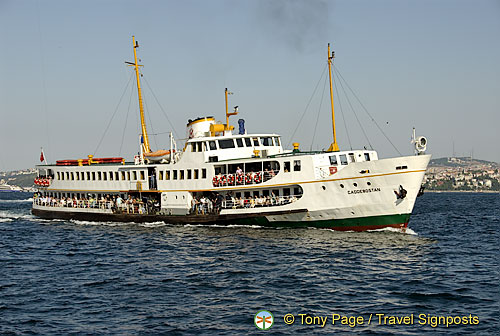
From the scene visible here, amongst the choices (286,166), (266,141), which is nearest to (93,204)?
(266,141)

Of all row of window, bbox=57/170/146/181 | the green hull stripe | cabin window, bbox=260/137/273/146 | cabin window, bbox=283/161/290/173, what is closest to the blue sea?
the green hull stripe

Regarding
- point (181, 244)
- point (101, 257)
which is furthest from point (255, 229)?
point (101, 257)

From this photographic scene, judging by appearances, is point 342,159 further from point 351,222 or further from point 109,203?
point 109,203

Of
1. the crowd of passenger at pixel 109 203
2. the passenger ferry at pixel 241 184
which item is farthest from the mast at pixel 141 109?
the crowd of passenger at pixel 109 203

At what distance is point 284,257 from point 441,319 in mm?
9376

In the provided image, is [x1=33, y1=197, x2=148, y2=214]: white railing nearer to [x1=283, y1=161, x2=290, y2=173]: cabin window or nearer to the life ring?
the life ring

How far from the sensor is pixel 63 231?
121ft

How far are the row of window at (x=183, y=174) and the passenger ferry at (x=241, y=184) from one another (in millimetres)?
72

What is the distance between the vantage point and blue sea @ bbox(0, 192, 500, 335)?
15.3 meters

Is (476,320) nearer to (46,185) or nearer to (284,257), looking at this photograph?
(284,257)

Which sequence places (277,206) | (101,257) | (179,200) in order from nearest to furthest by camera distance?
(101,257)
(277,206)
(179,200)

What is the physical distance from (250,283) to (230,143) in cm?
1695

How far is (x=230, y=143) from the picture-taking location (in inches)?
1391

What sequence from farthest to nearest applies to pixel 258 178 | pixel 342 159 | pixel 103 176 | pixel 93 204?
pixel 93 204 → pixel 103 176 → pixel 258 178 → pixel 342 159
